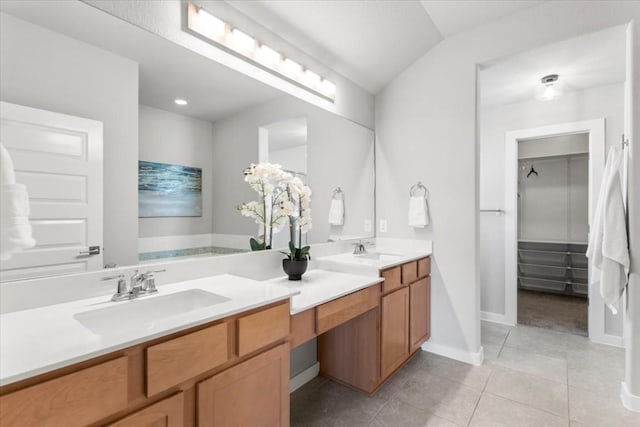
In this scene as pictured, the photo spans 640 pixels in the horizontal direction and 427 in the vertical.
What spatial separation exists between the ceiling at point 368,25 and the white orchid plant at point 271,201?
907mm

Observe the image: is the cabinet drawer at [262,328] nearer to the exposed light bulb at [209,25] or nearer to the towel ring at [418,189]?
the exposed light bulb at [209,25]

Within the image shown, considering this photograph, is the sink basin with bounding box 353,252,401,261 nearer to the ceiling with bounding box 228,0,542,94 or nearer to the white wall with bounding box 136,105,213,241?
the white wall with bounding box 136,105,213,241

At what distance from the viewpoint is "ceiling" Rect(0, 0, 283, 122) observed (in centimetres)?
120

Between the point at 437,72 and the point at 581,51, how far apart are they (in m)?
1.02

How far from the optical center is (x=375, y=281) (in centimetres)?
194

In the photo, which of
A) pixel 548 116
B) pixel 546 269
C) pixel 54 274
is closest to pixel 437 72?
pixel 548 116

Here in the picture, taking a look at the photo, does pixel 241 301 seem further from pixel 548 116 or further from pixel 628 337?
pixel 548 116

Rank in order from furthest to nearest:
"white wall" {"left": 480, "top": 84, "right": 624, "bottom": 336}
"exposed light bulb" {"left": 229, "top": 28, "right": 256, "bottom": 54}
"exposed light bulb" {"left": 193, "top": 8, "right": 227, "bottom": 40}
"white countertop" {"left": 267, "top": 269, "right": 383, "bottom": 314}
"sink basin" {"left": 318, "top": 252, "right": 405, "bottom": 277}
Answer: "white wall" {"left": 480, "top": 84, "right": 624, "bottom": 336} → "sink basin" {"left": 318, "top": 252, "right": 405, "bottom": 277} → "exposed light bulb" {"left": 229, "top": 28, "right": 256, "bottom": 54} → "exposed light bulb" {"left": 193, "top": 8, "right": 227, "bottom": 40} → "white countertop" {"left": 267, "top": 269, "right": 383, "bottom": 314}

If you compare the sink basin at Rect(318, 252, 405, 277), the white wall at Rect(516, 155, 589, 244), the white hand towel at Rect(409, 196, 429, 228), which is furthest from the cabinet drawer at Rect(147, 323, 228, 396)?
the white wall at Rect(516, 155, 589, 244)

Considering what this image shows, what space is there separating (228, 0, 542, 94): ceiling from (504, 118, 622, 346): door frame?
1405 millimetres

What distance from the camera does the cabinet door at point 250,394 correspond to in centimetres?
108

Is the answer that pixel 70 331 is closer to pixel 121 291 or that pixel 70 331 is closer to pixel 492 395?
pixel 121 291

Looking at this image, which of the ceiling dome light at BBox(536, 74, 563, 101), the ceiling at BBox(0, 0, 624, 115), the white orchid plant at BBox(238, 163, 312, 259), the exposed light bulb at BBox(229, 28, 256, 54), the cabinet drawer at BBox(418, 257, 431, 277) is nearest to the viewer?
the ceiling at BBox(0, 0, 624, 115)

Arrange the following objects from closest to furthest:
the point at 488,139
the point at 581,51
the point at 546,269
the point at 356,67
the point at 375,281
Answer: the point at 375,281 < the point at 581,51 < the point at 356,67 < the point at 488,139 < the point at 546,269
